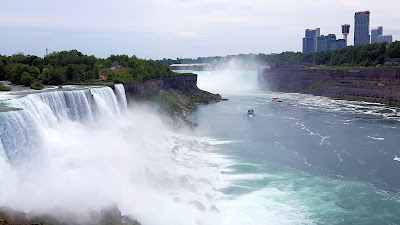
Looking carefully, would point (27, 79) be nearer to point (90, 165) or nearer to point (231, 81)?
point (90, 165)

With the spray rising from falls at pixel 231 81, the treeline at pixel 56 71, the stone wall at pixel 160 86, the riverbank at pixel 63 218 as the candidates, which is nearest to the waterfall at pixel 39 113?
the riverbank at pixel 63 218

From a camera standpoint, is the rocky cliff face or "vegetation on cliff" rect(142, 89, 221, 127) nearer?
"vegetation on cliff" rect(142, 89, 221, 127)

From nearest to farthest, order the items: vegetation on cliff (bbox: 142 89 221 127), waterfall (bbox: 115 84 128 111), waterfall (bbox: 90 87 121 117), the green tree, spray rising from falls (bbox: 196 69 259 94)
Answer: waterfall (bbox: 90 87 121 117) < the green tree < waterfall (bbox: 115 84 128 111) < vegetation on cliff (bbox: 142 89 221 127) < spray rising from falls (bbox: 196 69 259 94)

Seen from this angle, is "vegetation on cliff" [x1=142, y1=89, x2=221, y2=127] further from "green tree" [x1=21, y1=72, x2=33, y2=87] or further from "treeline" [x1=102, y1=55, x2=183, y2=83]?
"green tree" [x1=21, y1=72, x2=33, y2=87]

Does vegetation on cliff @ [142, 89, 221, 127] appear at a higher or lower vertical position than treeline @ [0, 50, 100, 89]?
lower

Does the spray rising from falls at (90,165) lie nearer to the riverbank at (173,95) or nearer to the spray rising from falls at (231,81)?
the riverbank at (173,95)

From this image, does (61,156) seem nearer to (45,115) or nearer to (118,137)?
(45,115)

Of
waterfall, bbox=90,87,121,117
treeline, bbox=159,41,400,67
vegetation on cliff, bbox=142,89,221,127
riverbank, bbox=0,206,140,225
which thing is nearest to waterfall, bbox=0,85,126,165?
waterfall, bbox=90,87,121,117
